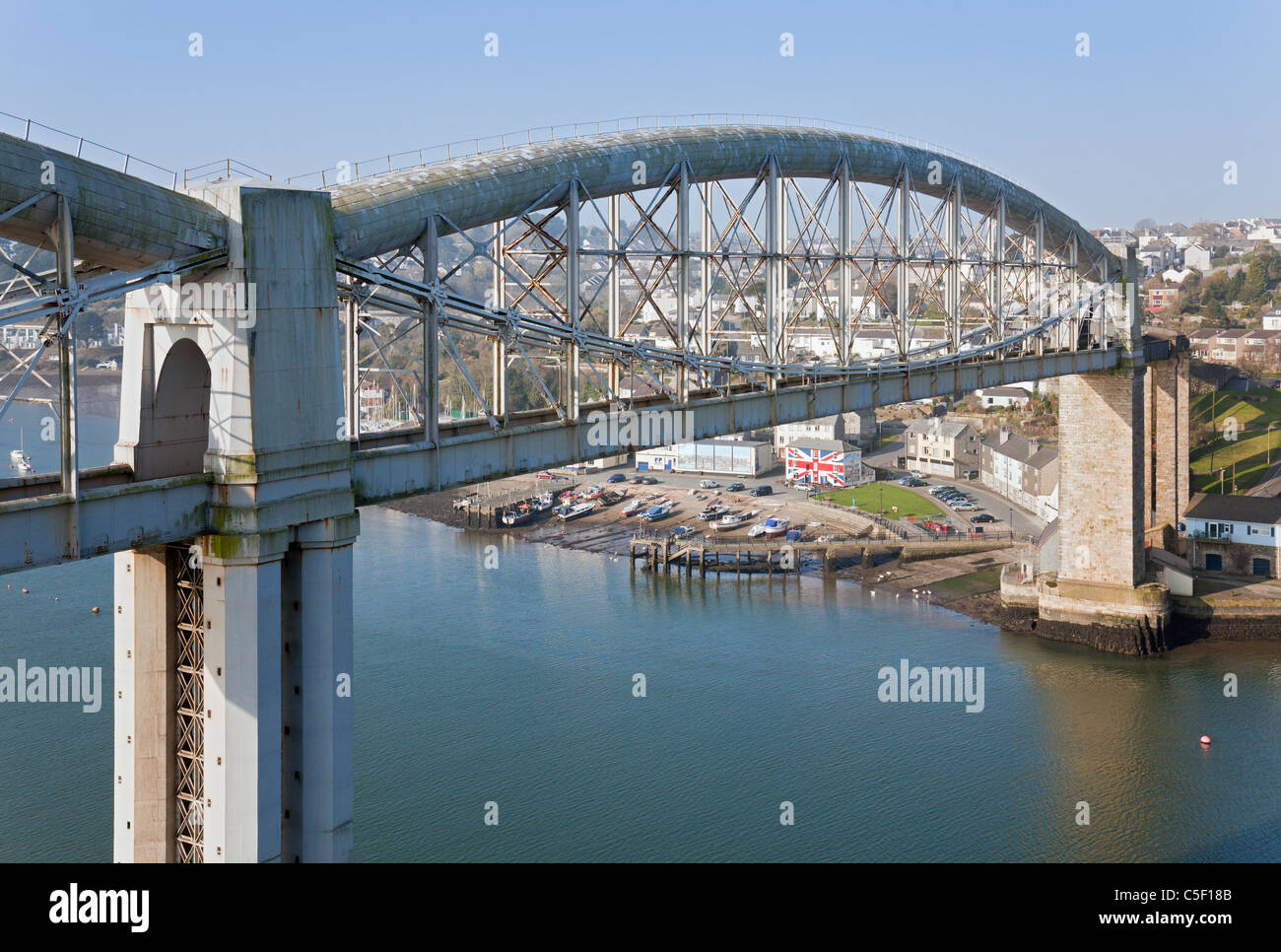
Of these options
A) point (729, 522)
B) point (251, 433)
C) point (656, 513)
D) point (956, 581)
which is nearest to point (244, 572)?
point (251, 433)

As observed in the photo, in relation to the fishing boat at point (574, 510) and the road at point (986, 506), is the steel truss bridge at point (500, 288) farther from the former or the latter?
the fishing boat at point (574, 510)

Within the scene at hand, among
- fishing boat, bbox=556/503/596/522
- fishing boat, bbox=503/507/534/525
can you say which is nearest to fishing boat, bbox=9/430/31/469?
fishing boat, bbox=503/507/534/525

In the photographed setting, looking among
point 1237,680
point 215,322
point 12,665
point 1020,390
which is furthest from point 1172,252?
point 215,322

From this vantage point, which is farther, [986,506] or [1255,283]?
[1255,283]

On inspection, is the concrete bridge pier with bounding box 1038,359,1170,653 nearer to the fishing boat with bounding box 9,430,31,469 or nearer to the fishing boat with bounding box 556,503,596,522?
the fishing boat with bounding box 556,503,596,522

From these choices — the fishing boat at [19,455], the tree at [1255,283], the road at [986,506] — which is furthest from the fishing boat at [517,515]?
the tree at [1255,283]

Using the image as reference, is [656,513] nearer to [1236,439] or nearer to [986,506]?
[986,506]
